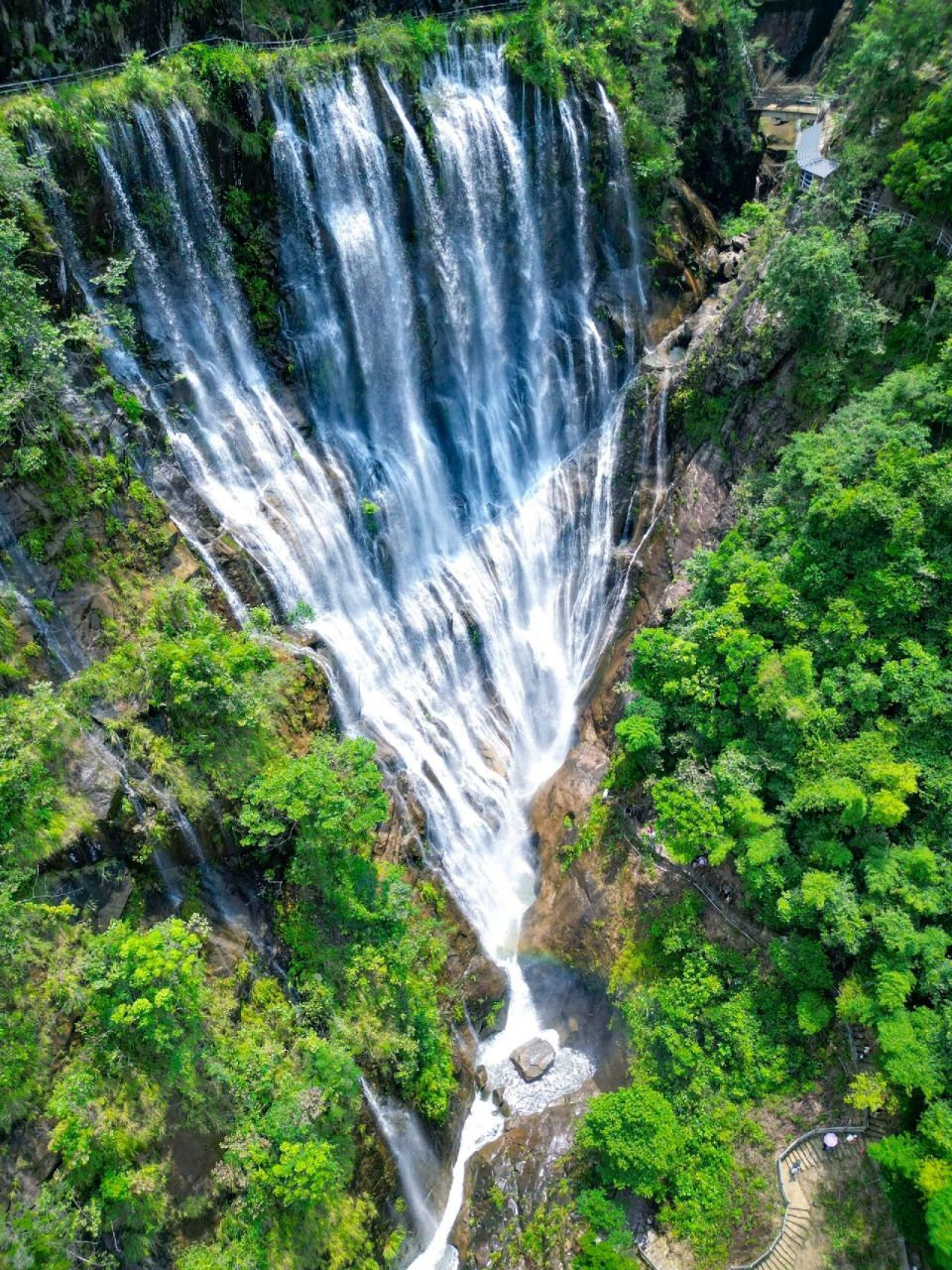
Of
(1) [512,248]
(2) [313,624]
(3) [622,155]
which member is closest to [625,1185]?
(2) [313,624]

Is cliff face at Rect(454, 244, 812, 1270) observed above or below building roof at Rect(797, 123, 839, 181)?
below

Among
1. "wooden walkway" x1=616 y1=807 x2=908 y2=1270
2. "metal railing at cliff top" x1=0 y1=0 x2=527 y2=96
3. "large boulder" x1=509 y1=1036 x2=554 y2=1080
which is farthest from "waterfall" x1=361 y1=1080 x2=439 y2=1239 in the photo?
"metal railing at cliff top" x1=0 y1=0 x2=527 y2=96

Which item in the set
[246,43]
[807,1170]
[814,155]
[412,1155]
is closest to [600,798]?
[807,1170]

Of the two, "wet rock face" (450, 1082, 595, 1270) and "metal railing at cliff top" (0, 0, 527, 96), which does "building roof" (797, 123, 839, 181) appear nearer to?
"metal railing at cliff top" (0, 0, 527, 96)

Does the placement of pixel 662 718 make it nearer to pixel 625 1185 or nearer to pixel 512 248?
pixel 625 1185

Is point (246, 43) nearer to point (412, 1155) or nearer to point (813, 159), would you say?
point (813, 159)

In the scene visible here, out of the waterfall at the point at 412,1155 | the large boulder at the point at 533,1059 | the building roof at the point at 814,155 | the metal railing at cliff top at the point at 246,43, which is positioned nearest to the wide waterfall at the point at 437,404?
the large boulder at the point at 533,1059
